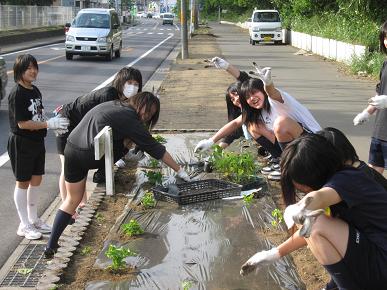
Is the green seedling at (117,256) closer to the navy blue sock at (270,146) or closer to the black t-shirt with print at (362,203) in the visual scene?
the black t-shirt with print at (362,203)

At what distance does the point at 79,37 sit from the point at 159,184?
683 inches

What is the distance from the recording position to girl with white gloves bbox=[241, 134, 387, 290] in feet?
9.30

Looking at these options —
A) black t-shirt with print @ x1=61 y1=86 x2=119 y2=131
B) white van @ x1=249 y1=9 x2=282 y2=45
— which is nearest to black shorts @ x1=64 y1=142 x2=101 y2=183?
black t-shirt with print @ x1=61 y1=86 x2=119 y2=131

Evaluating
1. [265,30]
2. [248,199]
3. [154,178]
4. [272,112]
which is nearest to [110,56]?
[265,30]

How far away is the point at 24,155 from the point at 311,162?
9.15 ft

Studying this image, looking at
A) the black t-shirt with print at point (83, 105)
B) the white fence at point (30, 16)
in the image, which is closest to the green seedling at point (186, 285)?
the black t-shirt with print at point (83, 105)

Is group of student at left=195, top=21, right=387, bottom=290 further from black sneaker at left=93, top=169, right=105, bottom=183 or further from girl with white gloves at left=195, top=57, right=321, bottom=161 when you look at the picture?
black sneaker at left=93, top=169, right=105, bottom=183

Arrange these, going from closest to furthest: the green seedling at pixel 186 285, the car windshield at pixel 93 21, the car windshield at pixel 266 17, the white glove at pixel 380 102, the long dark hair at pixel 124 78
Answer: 1. the green seedling at pixel 186 285
2. the white glove at pixel 380 102
3. the long dark hair at pixel 124 78
4. the car windshield at pixel 93 21
5. the car windshield at pixel 266 17

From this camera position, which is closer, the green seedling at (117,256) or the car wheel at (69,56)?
the green seedling at (117,256)

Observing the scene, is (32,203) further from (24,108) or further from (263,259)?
(263,259)

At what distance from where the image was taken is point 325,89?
1444cm

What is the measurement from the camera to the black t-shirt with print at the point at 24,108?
4742 mm

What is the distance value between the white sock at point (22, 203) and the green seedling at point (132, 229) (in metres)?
1.01

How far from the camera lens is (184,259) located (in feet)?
13.7
